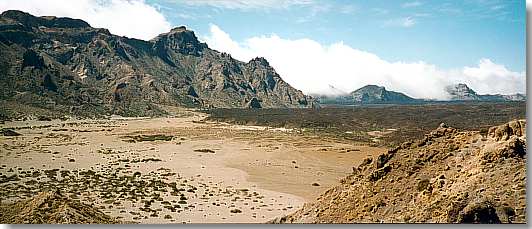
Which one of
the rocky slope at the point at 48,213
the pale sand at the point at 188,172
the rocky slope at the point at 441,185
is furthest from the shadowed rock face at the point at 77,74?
the rocky slope at the point at 441,185

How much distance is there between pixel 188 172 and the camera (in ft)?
102

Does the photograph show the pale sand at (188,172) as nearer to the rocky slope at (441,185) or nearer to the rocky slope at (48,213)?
the rocky slope at (48,213)

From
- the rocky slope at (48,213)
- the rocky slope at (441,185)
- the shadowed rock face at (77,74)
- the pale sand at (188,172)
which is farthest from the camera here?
the shadowed rock face at (77,74)

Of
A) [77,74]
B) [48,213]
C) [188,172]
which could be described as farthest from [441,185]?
[77,74]

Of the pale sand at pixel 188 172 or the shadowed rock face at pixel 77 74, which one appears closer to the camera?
the pale sand at pixel 188 172

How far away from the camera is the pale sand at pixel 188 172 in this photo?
2005 centimetres

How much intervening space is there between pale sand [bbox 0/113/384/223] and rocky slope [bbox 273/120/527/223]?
6154 mm

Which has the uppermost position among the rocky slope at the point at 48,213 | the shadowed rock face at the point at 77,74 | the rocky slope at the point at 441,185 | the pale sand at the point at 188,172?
the shadowed rock face at the point at 77,74

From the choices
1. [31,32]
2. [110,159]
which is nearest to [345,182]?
[110,159]

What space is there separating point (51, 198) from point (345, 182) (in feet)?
27.1

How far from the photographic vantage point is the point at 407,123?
72062 mm

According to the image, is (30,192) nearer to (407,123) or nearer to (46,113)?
(407,123)

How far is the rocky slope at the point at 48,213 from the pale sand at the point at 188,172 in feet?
13.0

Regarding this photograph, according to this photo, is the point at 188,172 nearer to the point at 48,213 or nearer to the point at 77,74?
the point at 48,213
